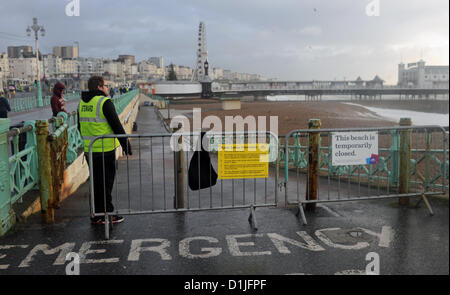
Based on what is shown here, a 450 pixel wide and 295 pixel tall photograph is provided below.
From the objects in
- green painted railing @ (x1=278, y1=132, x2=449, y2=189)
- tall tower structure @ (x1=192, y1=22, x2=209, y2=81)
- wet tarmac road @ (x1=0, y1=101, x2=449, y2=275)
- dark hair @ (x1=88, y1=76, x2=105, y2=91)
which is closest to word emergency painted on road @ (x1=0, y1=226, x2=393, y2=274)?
wet tarmac road @ (x1=0, y1=101, x2=449, y2=275)

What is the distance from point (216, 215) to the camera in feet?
22.6

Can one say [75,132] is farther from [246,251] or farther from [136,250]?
[246,251]

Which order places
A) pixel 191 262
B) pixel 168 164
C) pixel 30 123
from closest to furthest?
pixel 191 262
pixel 30 123
pixel 168 164

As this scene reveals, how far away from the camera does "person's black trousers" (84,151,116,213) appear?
630 cm

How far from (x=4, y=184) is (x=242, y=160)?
324cm

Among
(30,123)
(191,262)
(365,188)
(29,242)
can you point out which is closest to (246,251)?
(191,262)

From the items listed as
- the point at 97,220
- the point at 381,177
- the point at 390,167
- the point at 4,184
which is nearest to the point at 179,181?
the point at 97,220

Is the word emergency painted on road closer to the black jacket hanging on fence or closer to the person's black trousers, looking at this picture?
the person's black trousers

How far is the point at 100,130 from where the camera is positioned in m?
6.27

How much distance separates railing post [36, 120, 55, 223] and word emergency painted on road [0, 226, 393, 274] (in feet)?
3.28

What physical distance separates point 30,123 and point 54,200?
4.51 feet

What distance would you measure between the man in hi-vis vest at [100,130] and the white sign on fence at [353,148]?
326 cm

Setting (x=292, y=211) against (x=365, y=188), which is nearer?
(x=292, y=211)

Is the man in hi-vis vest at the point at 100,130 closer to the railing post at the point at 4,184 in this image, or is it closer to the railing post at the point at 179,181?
the railing post at the point at 179,181
